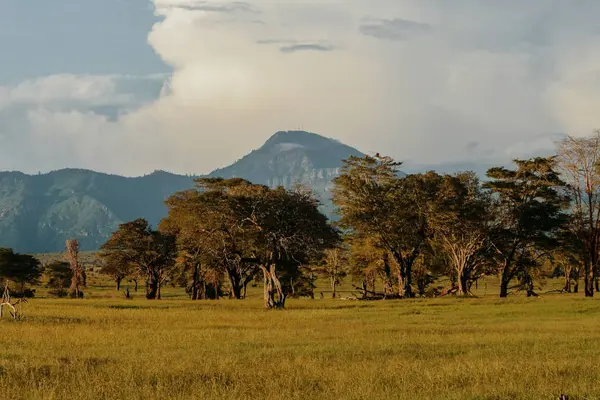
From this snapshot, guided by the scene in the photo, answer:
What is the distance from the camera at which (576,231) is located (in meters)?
75.9

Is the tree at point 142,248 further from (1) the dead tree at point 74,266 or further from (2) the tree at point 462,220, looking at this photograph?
(2) the tree at point 462,220

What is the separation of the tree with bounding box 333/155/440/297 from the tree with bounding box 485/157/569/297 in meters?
8.04

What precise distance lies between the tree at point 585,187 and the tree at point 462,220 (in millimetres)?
10017

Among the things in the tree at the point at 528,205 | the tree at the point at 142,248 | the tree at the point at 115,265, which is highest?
the tree at the point at 528,205

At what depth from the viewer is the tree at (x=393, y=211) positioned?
75.2 m

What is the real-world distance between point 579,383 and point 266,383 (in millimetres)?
8296

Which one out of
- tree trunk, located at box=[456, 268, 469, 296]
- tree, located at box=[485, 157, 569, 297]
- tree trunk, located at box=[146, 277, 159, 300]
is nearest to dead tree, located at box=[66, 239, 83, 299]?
tree trunk, located at box=[146, 277, 159, 300]

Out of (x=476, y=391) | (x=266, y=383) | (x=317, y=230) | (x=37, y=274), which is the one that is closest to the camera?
(x=476, y=391)

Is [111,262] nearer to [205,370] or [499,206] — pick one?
[499,206]

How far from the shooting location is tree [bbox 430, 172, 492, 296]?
2874 inches

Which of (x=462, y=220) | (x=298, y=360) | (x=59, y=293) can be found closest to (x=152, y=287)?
(x=59, y=293)

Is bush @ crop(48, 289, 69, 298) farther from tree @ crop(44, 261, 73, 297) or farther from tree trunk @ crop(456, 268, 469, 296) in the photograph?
tree trunk @ crop(456, 268, 469, 296)

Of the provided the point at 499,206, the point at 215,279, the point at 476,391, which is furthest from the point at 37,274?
the point at 476,391

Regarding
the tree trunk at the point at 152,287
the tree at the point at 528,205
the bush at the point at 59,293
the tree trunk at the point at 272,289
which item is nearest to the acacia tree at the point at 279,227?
the tree trunk at the point at 272,289
